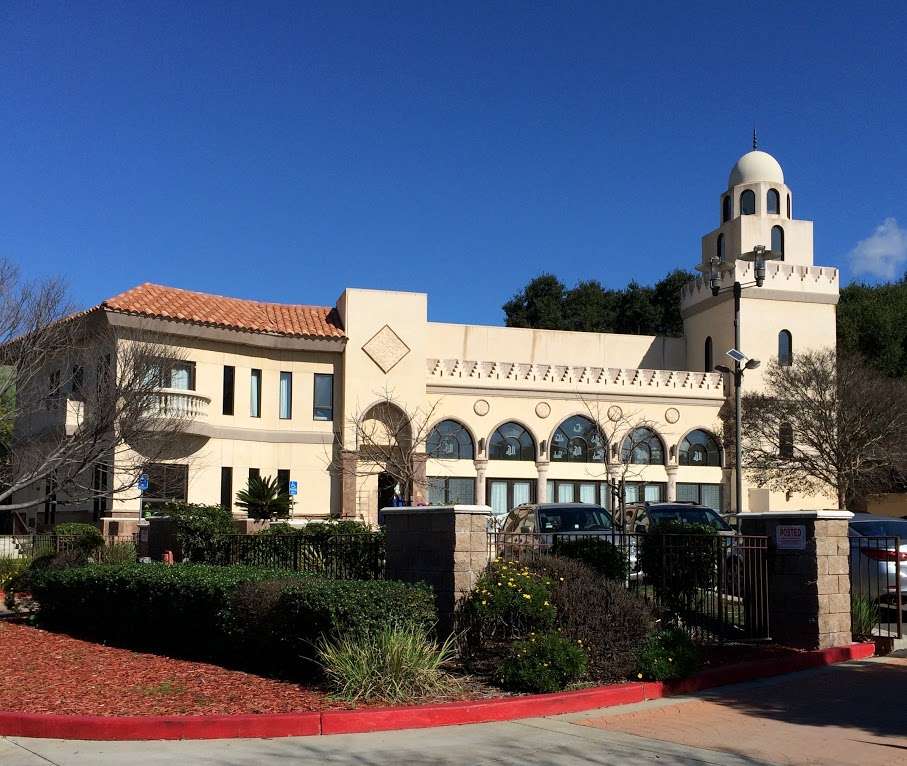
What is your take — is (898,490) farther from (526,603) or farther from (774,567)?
(526,603)

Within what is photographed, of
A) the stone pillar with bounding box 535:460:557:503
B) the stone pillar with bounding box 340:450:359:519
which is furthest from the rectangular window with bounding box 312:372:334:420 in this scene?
the stone pillar with bounding box 535:460:557:503

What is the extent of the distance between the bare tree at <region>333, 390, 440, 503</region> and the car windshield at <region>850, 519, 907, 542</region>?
18.9m

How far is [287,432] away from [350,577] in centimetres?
2048

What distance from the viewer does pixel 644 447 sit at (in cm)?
3909

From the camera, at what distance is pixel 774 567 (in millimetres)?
12891

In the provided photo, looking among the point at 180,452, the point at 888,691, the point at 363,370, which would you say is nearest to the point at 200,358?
the point at 180,452

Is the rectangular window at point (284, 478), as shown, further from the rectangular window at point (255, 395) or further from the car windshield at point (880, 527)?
the car windshield at point (880, 527)

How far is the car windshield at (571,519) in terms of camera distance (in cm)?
1923

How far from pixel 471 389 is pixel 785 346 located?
13786 millimetres

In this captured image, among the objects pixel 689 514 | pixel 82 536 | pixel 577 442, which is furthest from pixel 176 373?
pixel 689 514

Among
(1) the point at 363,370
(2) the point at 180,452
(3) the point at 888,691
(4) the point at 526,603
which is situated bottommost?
(3) the point at 888,691

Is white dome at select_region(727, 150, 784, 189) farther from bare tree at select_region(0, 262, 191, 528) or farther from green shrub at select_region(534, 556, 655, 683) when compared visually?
green shrub at select_region(534, 556, 655, 683)

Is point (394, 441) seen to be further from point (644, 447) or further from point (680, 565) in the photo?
point (680, 565)

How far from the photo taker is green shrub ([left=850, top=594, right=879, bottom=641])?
43.1 ft
